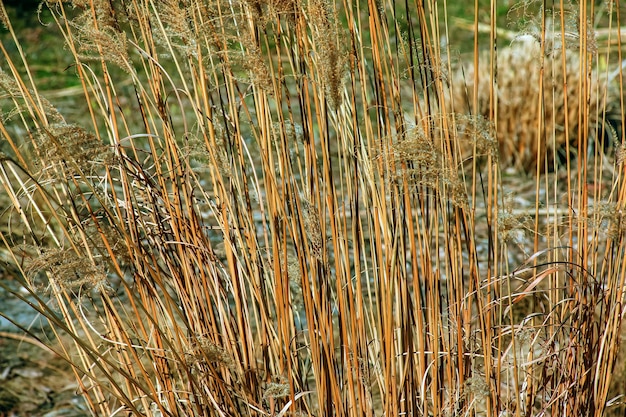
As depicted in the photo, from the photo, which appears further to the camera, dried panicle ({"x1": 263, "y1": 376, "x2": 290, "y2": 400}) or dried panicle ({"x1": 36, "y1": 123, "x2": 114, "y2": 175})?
dried panicle ({"x1": 263, "y1": 376, "x2": 290, "y2": 400})

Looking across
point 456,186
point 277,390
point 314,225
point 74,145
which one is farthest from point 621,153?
point 74,145

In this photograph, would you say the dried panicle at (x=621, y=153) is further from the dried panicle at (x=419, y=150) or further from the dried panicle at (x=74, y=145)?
the dried panicle at (x=74, y=145)

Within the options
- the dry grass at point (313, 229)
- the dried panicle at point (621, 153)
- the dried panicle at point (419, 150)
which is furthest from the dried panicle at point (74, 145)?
the dried panicle at point (621, 153)

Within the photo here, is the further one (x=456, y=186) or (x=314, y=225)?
(x=314, y=225)

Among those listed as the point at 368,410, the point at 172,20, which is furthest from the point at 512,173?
the point at 172,20

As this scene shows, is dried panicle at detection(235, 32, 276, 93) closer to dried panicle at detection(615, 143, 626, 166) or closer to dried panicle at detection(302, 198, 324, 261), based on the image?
dried panicle at detection(302, 198, 324, 261)

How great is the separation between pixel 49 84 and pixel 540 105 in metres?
3.85

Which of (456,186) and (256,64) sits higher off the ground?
(256,64)

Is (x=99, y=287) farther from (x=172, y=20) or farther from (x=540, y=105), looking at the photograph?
(x=540, y=105)

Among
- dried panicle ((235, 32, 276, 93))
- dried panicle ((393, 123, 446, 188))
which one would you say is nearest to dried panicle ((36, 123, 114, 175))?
dried panicle ((235, 32, 276, 93))

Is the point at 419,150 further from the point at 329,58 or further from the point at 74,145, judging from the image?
the point at 74,145

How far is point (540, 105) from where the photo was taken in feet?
3.38

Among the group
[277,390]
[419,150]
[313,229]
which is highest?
[419,150]

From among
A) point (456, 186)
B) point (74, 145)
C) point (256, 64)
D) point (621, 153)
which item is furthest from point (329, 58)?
point (621, 153)
